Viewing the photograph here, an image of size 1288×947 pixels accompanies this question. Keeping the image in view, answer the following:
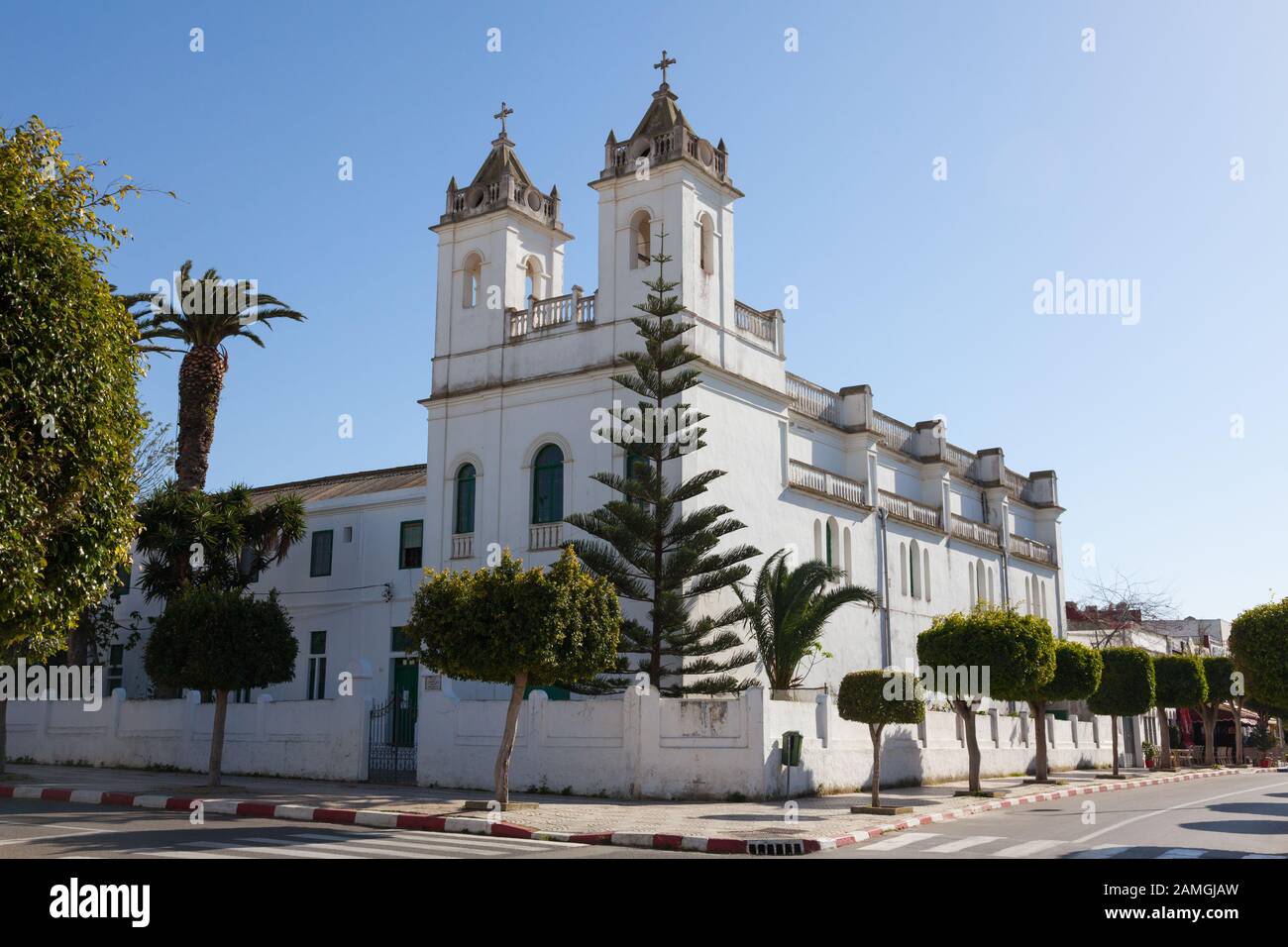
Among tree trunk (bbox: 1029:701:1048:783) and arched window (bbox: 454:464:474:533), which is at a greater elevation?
arched window (bbox: 454:464:474:533)

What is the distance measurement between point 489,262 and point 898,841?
16.7m

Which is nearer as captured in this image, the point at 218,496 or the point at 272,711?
the point at 272,711

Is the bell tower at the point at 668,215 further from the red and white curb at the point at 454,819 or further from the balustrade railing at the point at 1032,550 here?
the balustrade railing at the point at 1032,550

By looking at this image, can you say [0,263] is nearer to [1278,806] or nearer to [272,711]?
[272,711]

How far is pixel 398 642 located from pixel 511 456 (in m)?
6.48

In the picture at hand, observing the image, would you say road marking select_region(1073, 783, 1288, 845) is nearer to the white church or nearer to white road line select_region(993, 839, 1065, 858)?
white road line select_region(993, 839, 1065, 858)

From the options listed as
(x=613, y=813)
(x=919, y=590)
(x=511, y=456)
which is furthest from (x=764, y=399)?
(x=613, y=813)

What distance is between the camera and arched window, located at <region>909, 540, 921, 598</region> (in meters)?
31.2

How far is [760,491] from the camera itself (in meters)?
25.0

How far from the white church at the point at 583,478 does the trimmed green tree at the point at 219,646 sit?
1952mm

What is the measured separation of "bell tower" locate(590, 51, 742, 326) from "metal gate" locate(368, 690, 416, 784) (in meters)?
9.41

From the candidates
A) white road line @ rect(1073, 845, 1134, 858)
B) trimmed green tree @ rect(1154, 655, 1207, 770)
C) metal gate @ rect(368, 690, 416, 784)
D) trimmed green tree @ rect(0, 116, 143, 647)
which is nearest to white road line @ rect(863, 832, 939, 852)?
white road line @ rect(1073, 845, 1134, 858)

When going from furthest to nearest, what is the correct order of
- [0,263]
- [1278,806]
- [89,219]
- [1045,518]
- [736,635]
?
1. [1045,518]
2. [736,635]
3. [1278,806]
4. [89,219]
5. [0,263]

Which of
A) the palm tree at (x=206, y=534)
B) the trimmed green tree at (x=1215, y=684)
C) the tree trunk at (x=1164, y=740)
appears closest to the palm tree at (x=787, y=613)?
the palm tree at (x=206, y=534)
